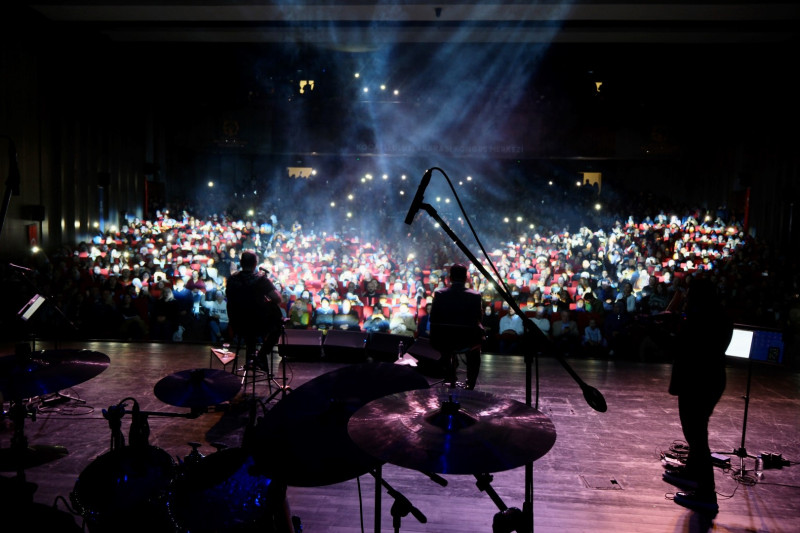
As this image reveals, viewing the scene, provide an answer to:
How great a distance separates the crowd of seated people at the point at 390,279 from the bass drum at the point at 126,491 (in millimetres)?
3152

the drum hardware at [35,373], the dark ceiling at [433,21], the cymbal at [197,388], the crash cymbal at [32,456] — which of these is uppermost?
the dark ceiling at [433,21]

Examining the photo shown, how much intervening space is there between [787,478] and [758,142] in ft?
53.1

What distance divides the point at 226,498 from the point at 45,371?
1.73m

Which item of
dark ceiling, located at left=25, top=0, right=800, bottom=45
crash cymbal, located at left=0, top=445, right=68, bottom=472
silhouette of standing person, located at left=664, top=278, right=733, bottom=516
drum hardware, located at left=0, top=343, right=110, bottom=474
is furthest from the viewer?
dark ceiling, located at left=25, top=0, right=800, bottom=45

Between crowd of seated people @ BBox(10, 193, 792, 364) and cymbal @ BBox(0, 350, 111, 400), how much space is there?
6.67 ft

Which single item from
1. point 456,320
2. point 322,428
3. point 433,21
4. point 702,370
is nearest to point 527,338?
point 322,428

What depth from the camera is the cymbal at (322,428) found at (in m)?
2.03

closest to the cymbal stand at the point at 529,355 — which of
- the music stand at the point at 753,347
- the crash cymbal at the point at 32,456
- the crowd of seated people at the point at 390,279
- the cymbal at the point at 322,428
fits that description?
the cymbal at the point at 322,428

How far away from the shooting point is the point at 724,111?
18.2 m

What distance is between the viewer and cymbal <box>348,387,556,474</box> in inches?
67.2

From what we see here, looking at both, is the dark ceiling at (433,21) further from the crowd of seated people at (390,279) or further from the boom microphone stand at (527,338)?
the boom microphone stand at (527,338)

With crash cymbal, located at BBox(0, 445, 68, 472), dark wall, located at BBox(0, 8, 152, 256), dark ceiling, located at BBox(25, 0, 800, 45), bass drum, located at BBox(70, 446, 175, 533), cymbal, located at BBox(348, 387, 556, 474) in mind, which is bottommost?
crash cymbal, located at BBox(0, 445, 68, 472)

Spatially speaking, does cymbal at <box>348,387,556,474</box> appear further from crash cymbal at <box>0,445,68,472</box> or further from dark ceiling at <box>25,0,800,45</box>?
dark ceiling at <box>25,0,800,45</box>

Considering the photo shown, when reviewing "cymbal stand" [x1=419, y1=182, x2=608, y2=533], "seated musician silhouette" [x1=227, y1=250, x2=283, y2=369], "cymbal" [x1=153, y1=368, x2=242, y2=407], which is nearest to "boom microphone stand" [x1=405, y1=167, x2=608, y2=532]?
"cymbal stand" [x1=419, y1=182, x2=608, y2=533]
